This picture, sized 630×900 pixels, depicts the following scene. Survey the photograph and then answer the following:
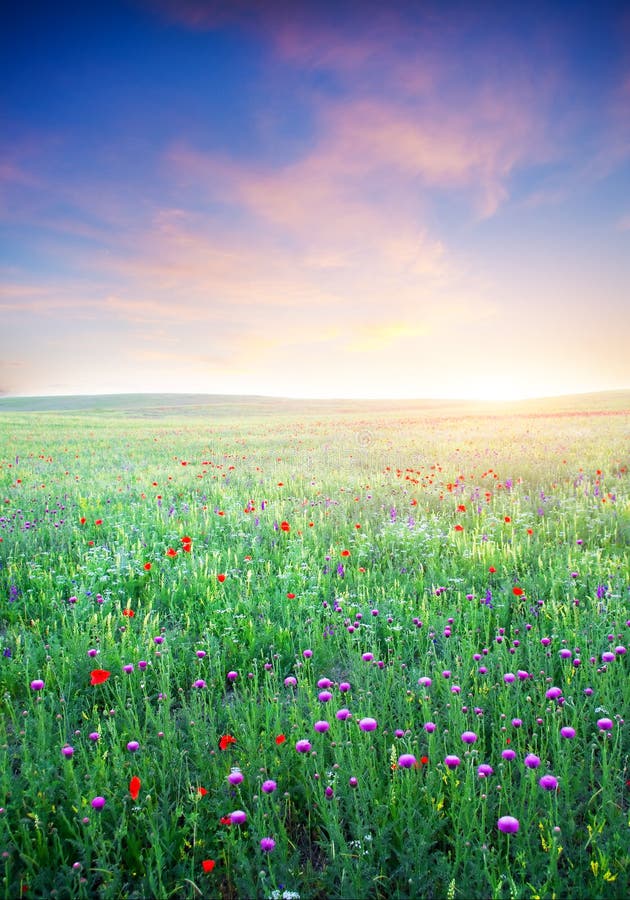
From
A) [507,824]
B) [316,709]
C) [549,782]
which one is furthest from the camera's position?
[316,709]

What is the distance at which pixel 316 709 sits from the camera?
8.91 ft

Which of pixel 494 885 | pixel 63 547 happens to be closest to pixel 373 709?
pixel 494 885

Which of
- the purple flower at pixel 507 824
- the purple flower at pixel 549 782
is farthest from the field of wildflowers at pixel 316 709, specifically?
the purple flower at pixel 549 782

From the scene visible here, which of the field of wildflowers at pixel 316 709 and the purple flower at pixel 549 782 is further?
the field of wildflowers at pixel 316 709

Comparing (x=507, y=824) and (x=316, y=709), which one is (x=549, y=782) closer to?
(x=507, y=824)

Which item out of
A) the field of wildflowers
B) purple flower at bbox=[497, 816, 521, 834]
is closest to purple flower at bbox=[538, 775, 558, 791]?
the field of wildflowers

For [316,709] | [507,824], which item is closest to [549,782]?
[507,824]

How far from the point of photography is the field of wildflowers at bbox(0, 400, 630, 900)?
2004 mm

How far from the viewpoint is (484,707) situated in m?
2.84

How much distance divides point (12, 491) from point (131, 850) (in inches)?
332

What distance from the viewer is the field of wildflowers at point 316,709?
2.00m

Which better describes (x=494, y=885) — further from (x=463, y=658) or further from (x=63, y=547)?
(x=63, y=547)

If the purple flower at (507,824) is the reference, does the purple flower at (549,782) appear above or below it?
above

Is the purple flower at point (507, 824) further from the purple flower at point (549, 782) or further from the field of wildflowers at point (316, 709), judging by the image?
the purple flower at point (549, 782)
